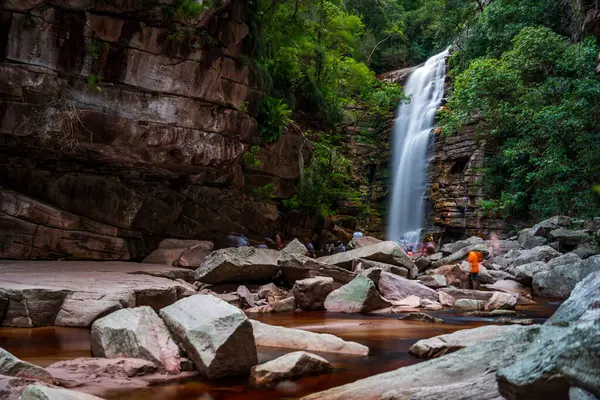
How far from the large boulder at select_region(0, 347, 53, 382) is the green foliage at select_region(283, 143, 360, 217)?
15.6m

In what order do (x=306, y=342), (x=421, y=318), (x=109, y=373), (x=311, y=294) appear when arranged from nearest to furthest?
(x=109, y=373) < (x=306, y=342) < (x=421, y=318) < (x=311, y=294)

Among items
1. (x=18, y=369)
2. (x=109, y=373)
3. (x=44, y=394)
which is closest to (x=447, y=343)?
(x=109, y=373)

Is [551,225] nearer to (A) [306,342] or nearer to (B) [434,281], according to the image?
(B) [434,281]

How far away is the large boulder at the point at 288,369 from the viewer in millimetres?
4637

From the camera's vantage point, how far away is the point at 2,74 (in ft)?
36.2

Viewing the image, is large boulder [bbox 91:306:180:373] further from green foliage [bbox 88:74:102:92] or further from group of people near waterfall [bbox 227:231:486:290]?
group of people near waterfall [bbox 227:231:486:290]

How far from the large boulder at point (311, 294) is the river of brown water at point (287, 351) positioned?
448 mm

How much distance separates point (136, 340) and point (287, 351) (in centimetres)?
189

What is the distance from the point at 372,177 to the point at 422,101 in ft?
18.3

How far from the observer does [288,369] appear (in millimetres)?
4777

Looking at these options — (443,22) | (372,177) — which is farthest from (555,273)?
(443,22)

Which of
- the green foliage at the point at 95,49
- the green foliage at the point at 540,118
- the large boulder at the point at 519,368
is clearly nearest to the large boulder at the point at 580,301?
the large boulder at the point at 519,368

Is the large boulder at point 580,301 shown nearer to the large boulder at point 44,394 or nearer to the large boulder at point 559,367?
the large boulder at point 559,367

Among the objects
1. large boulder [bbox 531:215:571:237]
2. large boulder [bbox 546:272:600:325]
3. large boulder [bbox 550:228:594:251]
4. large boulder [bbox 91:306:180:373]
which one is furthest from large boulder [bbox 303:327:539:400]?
large boulder [bbox 531:215:571:237]
